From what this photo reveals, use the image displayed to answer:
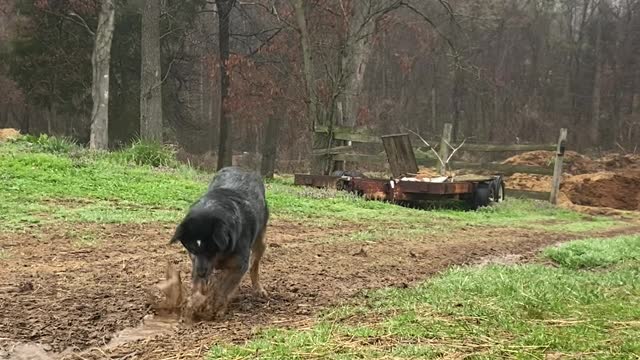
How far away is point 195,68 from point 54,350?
105ft

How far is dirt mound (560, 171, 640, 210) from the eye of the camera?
81.5ft

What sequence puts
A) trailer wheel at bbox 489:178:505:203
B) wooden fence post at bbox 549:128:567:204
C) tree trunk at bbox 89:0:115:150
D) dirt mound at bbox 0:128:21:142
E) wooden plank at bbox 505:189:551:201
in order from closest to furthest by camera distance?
trailer wheel at bbox 489:178:505:203, dirt mound at bbox 0:128:21:142, wooden fence post at bbox 549:128:567:204, wooden plank at bbox 505:189:551:201, tree trunk at bbox 89:0:115:150

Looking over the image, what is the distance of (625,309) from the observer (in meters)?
4.62

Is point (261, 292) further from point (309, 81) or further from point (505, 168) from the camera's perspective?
point (309, 81)

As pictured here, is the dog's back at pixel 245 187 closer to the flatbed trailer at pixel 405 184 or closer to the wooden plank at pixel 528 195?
the flatbed trailer at pixel 405 184

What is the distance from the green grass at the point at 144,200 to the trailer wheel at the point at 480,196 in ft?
0.71

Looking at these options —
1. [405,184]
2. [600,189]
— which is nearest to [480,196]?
[405,184]

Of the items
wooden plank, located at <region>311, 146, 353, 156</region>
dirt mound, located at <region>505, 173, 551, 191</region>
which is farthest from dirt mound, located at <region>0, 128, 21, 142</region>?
dirt mound, located at <region>505, 173, 551, 191</region>

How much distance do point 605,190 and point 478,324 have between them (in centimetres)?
2318

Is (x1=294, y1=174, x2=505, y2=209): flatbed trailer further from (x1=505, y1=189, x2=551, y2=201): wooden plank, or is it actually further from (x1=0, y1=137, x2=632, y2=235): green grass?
(x1=505, y1=189, x2=551, y2=201): wooden plank

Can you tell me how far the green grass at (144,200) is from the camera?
1052 centimetres

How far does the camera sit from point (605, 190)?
25.4 meters

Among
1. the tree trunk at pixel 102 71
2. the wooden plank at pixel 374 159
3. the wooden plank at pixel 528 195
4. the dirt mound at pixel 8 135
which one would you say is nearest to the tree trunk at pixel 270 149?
the tree trunk at pixel 102 71

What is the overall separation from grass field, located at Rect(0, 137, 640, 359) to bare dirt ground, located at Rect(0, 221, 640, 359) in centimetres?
2
